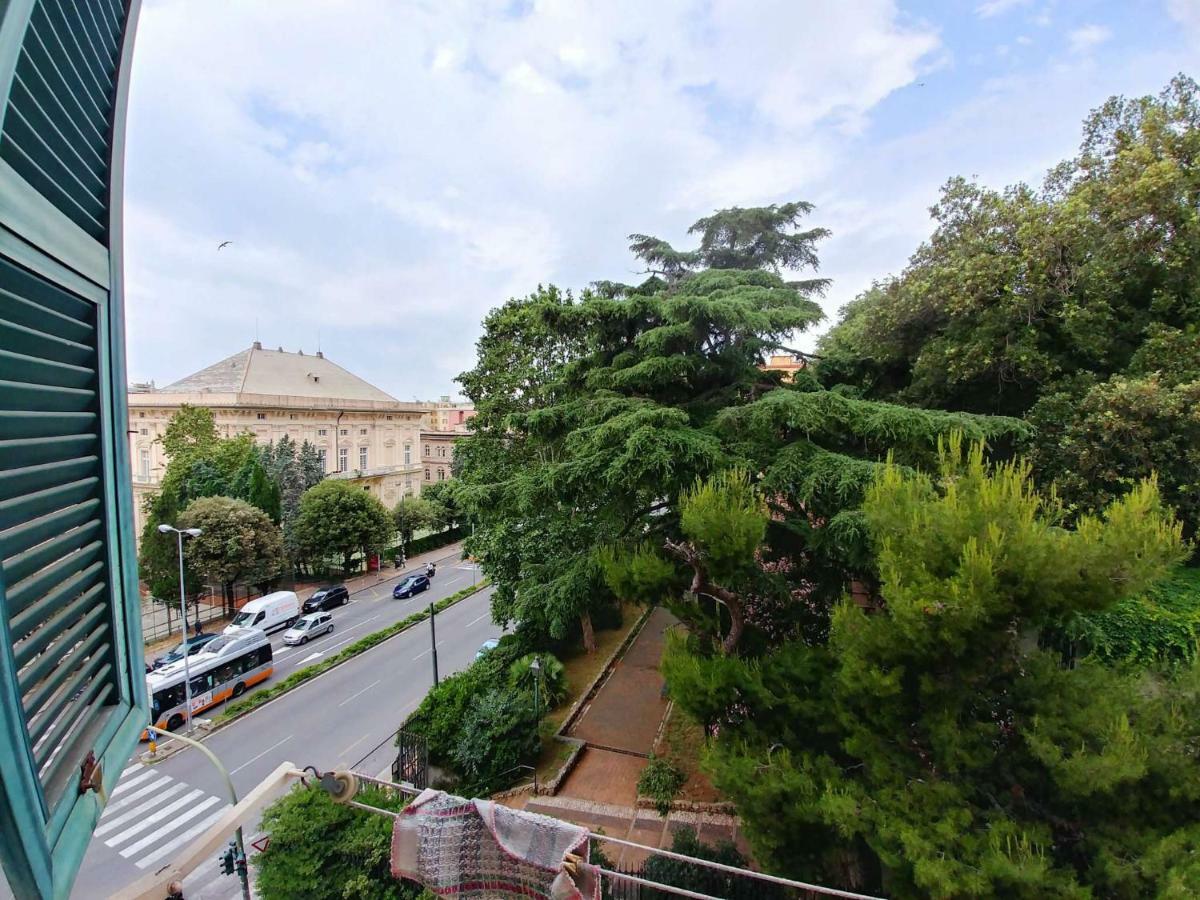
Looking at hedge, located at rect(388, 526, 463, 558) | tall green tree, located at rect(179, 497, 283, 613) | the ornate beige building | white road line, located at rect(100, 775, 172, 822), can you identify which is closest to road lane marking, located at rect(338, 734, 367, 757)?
white road line, located at rect(100, 775, 172, 822)

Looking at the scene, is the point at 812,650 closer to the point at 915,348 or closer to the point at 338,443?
the point at 915,348

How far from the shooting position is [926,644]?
516 centimetres

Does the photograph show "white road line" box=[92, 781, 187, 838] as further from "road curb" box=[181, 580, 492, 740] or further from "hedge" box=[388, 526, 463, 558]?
"hedge" box=[388, 526, 463, 558]

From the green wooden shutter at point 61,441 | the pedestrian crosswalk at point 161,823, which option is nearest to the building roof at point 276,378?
the pedestrian crosswalk at point 161,823

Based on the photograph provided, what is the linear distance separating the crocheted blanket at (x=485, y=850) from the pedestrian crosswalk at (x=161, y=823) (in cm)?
781

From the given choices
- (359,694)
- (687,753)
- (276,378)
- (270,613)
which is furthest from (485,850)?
(276,378)

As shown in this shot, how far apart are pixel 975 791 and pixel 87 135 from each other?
298 inches

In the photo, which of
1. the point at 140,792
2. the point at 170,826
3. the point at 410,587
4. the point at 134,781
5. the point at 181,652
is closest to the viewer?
the point at 170,826

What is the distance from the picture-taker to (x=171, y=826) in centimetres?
1095

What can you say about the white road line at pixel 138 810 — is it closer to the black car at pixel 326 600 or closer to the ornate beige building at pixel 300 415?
the black car at pixel 326 600

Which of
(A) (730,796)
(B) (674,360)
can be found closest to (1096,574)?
(A) (730,796)

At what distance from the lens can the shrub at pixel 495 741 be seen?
10219 mm

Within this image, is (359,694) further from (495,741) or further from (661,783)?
(661,783)

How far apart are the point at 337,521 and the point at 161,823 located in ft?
50.0
